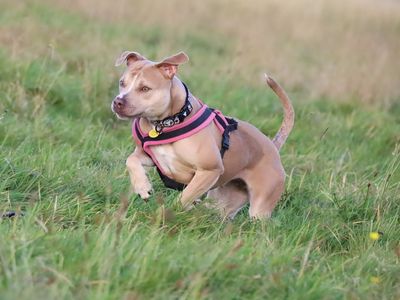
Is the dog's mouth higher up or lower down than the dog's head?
lower down

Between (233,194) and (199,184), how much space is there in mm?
745

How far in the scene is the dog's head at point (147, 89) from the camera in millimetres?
4531

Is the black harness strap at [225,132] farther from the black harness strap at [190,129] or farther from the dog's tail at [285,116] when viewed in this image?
the dog's tail at [285,116]

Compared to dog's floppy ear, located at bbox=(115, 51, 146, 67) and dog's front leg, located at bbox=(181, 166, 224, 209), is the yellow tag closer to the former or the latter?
dog's front leg, located at bbox=(181, 166, 224, 209)

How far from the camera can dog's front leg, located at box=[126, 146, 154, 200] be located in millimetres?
4586

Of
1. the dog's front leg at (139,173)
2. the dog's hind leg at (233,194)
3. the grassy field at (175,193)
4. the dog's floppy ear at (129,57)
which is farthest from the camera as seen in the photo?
the dog's hind leg at (233,194)

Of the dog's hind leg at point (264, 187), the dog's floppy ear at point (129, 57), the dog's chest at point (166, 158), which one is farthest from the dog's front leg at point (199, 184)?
the dog's floppy ear at point (129, 57)

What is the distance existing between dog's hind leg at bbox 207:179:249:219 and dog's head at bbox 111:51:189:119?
0.91 m

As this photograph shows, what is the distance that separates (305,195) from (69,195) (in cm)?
194

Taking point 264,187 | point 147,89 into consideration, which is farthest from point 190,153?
point 264,187

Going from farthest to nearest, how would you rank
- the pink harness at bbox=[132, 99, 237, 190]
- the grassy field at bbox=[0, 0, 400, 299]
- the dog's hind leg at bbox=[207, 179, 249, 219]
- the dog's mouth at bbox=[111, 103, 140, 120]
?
the dog's hind leg at bbox=[207, 179, 249, 219]
the pink harness at bbox=[132, 99, 237, 190]
the dog's mouth at bbox=[111, 103, 140, 120]
the grassy field at bbox=[0, 0, 400, 299]

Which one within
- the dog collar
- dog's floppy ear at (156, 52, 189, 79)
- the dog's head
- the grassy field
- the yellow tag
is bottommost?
the grassy field

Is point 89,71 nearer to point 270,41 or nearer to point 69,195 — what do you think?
point 69,195

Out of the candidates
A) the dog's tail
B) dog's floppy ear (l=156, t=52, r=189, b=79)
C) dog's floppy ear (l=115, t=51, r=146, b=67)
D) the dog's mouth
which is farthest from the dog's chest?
the dog's tail
